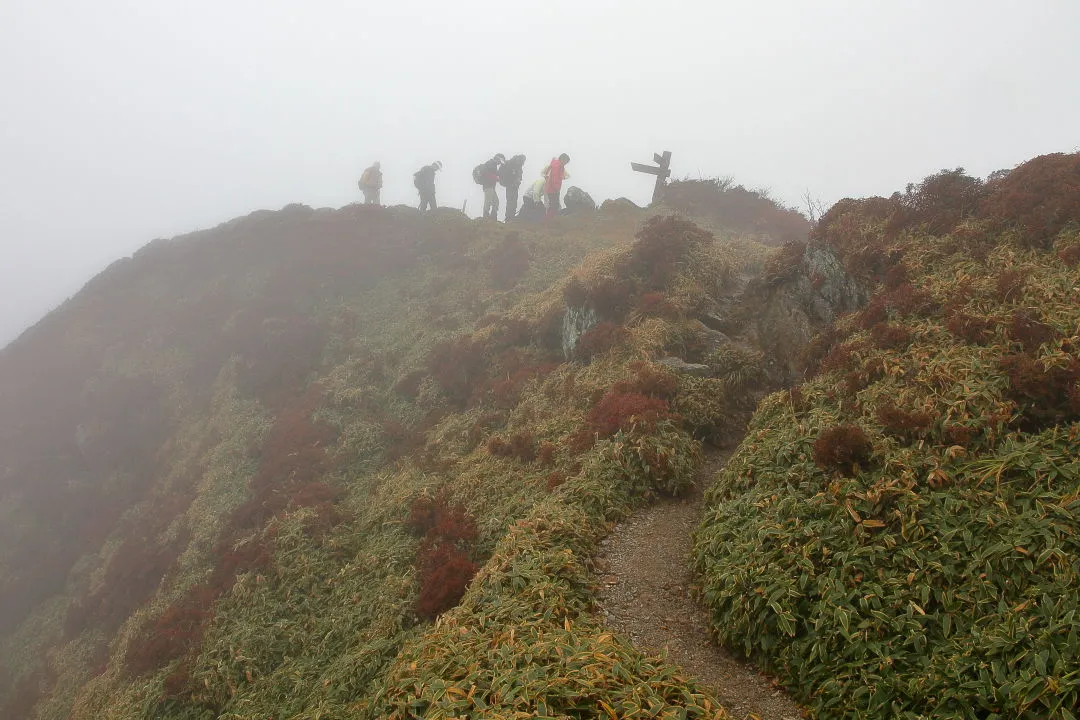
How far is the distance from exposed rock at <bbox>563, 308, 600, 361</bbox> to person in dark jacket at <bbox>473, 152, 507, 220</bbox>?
20.2 meters

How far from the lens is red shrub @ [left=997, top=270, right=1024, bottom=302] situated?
10234 mm

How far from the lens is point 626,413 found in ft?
43.9

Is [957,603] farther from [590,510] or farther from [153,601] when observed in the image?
[153,601]

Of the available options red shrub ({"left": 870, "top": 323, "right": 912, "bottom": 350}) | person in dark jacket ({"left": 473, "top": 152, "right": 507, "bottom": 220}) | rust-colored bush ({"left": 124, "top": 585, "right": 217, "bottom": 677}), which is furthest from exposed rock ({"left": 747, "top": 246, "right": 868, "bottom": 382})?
person in dark jacket ({"left": 473, "top": 152, "right": 507, "bottom": 220})

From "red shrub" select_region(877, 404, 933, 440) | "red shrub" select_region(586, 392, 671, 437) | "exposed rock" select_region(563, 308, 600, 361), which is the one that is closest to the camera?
"red shrub" select_region(877, 404, 933, 440)

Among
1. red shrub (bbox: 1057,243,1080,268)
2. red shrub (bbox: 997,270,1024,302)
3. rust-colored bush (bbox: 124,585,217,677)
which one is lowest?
rust-colored bush (bbox: 124,585,217,677)

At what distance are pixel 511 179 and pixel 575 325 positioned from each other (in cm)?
2326

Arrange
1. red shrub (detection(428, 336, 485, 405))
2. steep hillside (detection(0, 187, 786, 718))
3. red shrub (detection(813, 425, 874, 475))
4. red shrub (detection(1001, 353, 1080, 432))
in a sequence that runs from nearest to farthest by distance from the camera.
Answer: red shrub (detection(1001, 353, 1080, 432)), red shrub (detection(813, 425, 874, 475)), steep hillside (detection(0, 187, 786, 718)), red shrub (detection(428, 336, 485, 405))

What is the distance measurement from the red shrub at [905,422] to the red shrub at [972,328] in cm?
229

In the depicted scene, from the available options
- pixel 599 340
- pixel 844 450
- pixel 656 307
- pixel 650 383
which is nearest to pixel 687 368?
pixel 650 383

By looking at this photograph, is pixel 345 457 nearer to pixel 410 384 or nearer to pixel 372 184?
pixel 410 384

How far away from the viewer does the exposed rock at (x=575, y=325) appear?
1883 centimetres

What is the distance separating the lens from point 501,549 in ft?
34.8

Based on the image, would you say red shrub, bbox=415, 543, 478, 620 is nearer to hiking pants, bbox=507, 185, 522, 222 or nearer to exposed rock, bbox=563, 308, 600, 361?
exposed rock, bbox=563, 308, 600, 361
